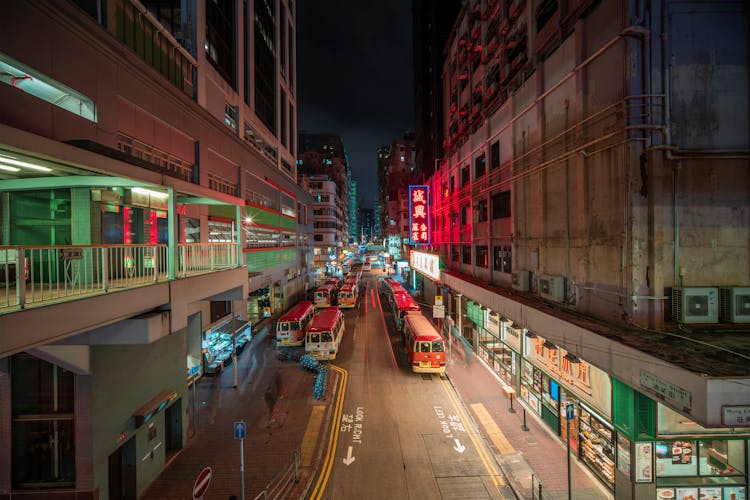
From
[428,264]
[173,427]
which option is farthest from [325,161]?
[173,427]

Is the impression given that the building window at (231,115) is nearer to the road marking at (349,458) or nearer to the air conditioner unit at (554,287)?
the road marking at (349,458)

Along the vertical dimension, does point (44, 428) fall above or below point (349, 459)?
above

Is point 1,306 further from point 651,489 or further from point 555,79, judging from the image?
point 555,79

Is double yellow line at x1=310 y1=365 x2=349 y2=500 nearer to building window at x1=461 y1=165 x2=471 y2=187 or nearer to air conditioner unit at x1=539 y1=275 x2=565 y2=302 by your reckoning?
air conditioner unit at x1=539 y1=275 x2=565 y2=302

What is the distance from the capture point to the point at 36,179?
650 cm

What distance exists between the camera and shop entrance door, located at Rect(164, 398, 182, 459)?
11172mm

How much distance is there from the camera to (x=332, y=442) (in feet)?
38.1

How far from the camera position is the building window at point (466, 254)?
23.2 meters

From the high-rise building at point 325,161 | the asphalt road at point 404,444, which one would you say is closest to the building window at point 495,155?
the asphalt road at point 404,444

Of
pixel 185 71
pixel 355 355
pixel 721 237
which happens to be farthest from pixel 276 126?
pixel 721 237

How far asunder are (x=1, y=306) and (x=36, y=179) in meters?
3.60

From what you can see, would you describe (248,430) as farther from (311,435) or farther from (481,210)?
(481,210)

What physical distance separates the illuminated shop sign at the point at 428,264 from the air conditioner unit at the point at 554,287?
43.8 ft

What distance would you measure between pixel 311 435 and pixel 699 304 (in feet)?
42.7
